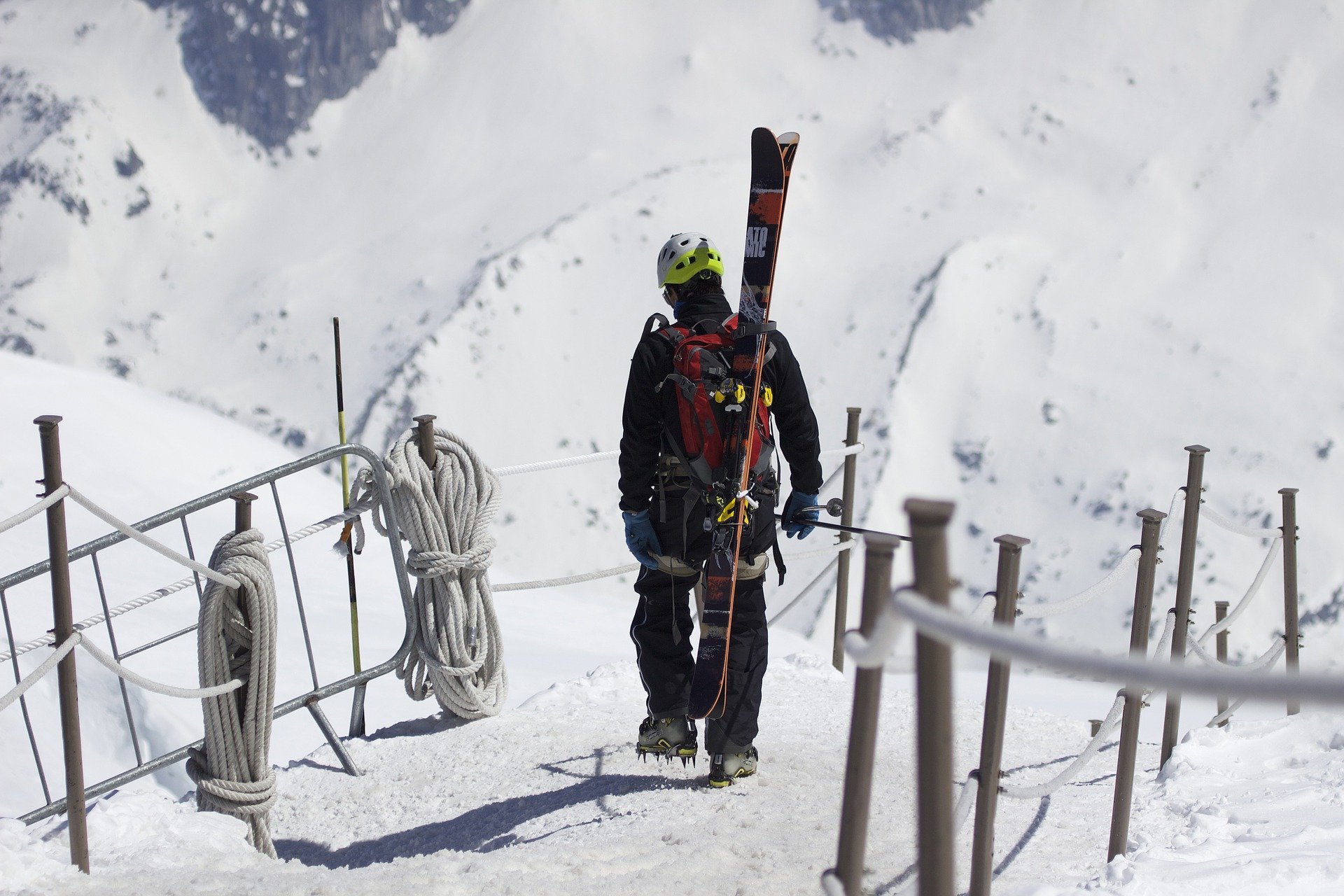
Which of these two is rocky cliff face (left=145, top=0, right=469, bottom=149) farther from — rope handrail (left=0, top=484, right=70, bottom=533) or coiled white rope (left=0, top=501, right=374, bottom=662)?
rope handrail (left=0, top=484, right=70, bottom=533)

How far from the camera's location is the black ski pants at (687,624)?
4.29 m

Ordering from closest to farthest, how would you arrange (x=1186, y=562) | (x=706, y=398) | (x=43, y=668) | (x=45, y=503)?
(x=45, y=503)
(x=43, y=668)
(x=1186, y=562)
(x=706, y=398)

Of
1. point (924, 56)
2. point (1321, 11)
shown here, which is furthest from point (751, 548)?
point (1321, 11)

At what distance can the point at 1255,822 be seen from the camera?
3576 mm

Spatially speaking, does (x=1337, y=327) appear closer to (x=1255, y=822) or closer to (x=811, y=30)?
(x=811, y=30)

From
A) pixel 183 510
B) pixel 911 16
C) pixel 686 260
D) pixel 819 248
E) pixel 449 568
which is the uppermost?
pixel 911 16

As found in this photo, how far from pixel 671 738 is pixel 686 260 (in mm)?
1897

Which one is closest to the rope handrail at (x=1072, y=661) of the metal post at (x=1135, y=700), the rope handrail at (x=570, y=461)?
the metal post at (x=1135, y=700)

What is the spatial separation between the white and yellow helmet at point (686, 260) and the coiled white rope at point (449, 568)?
4.44ft

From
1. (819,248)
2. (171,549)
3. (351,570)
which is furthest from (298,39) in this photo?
(171,549)

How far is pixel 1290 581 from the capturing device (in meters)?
4.87

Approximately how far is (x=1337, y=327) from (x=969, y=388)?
11133 millimetres

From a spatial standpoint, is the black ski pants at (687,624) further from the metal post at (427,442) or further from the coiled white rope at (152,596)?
the coiled white rope at (152,596)

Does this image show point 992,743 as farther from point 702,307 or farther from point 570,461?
point 570,461
